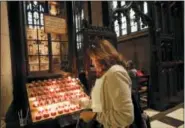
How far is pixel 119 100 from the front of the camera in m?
1.13

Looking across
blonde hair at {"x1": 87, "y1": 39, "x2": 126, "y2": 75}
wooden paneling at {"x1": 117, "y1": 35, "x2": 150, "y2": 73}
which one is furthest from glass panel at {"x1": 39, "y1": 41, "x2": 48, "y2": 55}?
wooden paneling at {"x1": 117, "y1": 35, "x2": 150, "y2": 73}

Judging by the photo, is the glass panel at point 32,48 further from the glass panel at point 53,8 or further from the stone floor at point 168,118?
the stone floor at point 168,118

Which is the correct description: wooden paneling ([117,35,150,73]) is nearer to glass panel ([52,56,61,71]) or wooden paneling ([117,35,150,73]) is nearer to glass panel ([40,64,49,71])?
glass panel ([52,56,61,71])

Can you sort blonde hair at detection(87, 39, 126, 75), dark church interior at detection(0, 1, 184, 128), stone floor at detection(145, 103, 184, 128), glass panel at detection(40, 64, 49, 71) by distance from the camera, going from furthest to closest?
stone floor at detection(145, 103, 184, 128) → glass panel at detection(40, 64, 49, 71) → dark church interior at detection(0, 1, 184, 128) → blonde hair at detection(87, 39, 126, 75)

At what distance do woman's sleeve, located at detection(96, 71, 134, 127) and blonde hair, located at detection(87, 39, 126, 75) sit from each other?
0.11 meters

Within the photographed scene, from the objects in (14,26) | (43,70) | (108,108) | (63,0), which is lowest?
(108,108)

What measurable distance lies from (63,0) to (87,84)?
1.35m

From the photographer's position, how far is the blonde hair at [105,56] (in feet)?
4.16

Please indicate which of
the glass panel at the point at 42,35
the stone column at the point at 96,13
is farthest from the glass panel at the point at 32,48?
the stone column at the point at 96,13

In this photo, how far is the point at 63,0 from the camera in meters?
3.08

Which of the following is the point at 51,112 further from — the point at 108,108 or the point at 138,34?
the point at 138,34

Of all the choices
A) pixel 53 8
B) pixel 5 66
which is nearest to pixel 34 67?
pixel 5 66

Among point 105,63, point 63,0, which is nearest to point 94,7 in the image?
point 63,0

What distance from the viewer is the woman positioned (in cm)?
114
